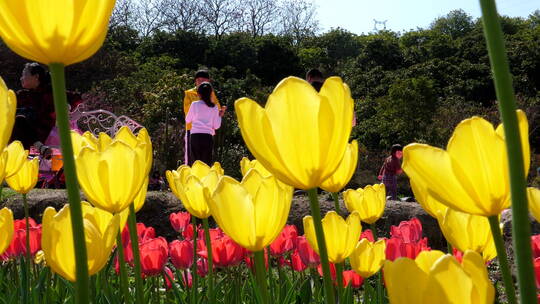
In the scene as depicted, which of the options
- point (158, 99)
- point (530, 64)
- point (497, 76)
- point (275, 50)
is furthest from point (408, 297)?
point (275, 50)

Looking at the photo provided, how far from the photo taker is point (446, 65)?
24375mm

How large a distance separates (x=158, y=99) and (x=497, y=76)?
16623mm

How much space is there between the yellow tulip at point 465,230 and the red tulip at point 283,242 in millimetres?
1006

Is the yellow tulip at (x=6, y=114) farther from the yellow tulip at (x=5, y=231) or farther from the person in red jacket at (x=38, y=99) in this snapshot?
the person in red jacket at (x=38, y=99)

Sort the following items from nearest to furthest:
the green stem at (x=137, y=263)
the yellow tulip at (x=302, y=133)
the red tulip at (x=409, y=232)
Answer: the yellow tulip at (x=302, y=133) < the green stem at (x=137, y=263) < the red tulip at (x=409, y=232)

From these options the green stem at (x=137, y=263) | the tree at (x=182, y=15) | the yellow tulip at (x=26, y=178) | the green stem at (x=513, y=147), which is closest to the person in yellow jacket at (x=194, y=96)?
the yellow tulip at (x=26, y=178)

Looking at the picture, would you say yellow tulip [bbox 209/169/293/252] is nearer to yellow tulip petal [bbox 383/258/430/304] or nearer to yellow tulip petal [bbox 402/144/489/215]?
yellow tulip petal [bbox 402/144/489/215]

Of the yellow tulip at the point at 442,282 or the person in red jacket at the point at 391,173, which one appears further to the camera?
the person in red jacket at the point at 391,173

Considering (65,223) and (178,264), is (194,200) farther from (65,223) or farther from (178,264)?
(178,264)

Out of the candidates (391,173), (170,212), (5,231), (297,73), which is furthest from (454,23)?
(5,231)

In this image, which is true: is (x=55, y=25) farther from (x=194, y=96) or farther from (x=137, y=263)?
(x=194, y=96)

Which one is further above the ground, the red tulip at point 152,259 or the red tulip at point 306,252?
the red tulip at point 152,259

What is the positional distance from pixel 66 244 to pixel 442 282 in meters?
Answer: 0.47

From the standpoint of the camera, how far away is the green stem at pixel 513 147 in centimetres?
31
